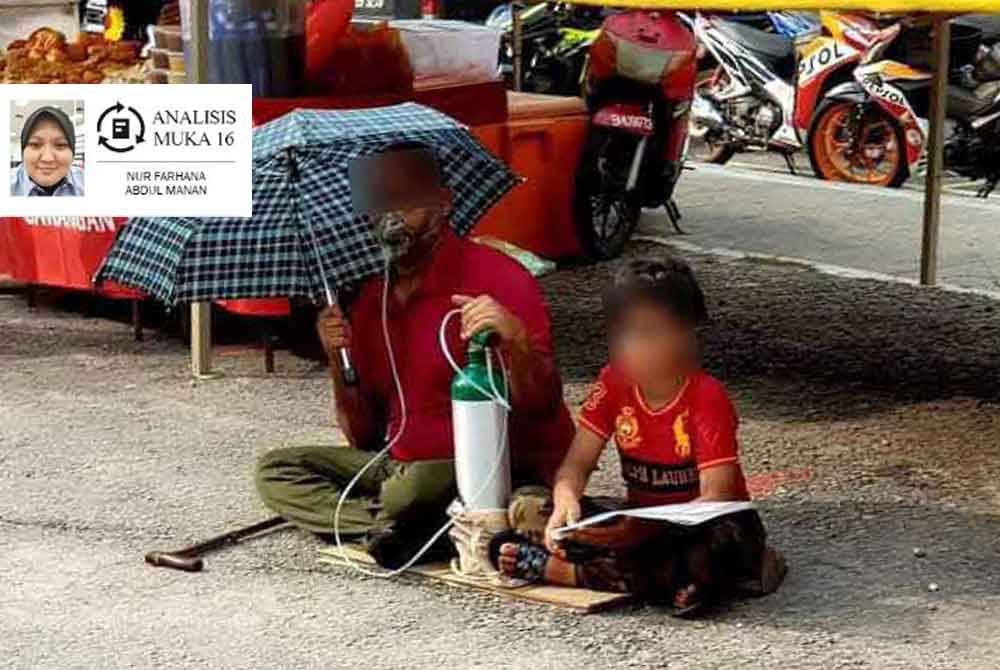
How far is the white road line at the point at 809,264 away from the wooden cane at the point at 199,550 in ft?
15.5

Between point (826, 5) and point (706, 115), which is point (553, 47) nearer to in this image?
point (706, 115)

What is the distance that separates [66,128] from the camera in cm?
746

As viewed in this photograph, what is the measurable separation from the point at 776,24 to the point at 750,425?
27.1 ft

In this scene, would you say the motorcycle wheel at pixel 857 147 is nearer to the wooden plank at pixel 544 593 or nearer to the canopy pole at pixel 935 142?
the canopy pole at pixel 935 142

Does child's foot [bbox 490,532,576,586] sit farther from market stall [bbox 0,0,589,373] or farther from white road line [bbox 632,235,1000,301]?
white road line [bbox 632,235,1000,301]

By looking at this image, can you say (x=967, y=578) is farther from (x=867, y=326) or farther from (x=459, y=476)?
(x=867, y=326)

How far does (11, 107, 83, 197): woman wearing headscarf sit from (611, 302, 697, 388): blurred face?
3078 mm

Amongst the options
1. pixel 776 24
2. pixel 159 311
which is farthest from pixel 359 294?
pixel 776 24

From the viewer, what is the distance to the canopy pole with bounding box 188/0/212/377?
7.38m

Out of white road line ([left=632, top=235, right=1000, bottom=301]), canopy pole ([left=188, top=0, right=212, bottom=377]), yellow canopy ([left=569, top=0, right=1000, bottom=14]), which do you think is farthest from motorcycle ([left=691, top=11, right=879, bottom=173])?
yellow canopy ([left=569, top=0, right=1000, bottom=14])

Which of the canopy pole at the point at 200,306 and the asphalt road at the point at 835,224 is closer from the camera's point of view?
the canopy pole at the point at 200,306

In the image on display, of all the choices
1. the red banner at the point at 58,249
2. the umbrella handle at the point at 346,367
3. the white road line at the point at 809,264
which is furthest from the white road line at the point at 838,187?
the umbrella handle at the point at 346,367
